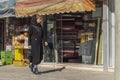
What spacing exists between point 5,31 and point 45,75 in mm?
6665

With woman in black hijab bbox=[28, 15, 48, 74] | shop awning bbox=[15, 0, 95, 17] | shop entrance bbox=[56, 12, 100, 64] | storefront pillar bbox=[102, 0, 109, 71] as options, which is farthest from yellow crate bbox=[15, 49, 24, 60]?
storefront pillar bbox=[102, 0, 109, 71]

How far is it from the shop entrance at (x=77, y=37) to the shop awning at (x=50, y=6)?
1.19m

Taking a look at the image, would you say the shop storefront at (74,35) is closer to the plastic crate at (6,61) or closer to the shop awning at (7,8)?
the shop awning at (7,8)

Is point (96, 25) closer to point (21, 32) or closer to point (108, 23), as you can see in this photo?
point (108, 23)

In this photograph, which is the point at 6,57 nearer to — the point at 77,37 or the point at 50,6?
the point at 77,37

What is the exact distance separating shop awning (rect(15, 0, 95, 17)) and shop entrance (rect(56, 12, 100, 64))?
3.90 ft

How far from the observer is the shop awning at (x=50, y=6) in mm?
13508

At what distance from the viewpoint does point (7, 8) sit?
16812 mm

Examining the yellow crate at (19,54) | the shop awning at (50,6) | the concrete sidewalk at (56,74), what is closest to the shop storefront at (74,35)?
the shop awning at (50,6)

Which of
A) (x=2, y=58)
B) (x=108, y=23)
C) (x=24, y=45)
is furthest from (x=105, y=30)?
(x=2, y=58)

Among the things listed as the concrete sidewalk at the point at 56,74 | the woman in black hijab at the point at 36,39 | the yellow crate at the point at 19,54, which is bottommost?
the concrete sidewalk at the point at 56,74

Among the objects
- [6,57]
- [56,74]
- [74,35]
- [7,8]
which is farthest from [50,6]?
[6,57]

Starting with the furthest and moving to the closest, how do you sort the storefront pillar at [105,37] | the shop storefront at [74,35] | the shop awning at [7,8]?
the shop awning at [7,8]
the shop storefront at [74,35]
the storefront pillar at [105,37]

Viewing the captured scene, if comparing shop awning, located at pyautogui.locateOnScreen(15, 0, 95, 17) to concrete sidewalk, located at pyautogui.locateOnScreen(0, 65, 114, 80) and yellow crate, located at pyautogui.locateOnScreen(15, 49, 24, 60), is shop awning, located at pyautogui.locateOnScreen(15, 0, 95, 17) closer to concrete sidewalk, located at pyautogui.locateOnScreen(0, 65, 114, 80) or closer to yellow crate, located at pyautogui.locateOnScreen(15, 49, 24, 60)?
yellow crate, located at pyautogui.locateOnScreen(15, 49, 24, 60)
